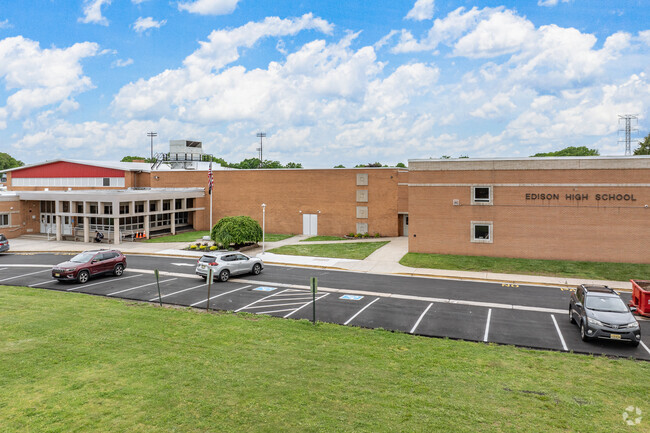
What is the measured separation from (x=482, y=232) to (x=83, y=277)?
2604 cm

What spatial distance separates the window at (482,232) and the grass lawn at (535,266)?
1453 mm

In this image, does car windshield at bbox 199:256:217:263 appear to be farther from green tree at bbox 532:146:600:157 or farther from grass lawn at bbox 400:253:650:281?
green tree at bbox 532:146:600:157

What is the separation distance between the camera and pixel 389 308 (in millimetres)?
18484

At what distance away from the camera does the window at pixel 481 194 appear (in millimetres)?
31031

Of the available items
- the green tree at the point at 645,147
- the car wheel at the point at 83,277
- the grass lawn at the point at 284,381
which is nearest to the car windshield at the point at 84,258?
the car wheel at the point at 83,277

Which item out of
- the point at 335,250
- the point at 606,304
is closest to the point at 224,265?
the point at 335,250

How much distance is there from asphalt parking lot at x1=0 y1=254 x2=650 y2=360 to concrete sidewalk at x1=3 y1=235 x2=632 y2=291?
134 cm

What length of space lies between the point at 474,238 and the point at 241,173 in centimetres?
2754

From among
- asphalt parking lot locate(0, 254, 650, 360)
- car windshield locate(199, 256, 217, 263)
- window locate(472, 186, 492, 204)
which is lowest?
asphalt parking lot locate(0, 254, 650, 360)

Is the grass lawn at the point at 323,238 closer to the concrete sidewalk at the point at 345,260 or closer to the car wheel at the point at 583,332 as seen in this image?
the concrete sidewalk at the point at 345,260

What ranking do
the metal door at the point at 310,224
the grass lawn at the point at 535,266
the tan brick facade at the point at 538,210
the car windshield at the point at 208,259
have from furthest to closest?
the metal door at the point at 310,224 → the tan brick facade at the point at 538,210 → the grass lawn at the point at 535,266 → the car windshield at the point at 208,259

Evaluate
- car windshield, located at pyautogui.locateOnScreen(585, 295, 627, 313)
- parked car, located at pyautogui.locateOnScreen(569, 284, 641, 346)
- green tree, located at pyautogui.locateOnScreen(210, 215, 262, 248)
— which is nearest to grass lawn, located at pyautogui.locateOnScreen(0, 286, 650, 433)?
parked car, located at pyautogui.locateOnScreen(569, 284, 641, 346)

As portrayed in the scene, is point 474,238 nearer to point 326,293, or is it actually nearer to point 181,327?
point 326,293

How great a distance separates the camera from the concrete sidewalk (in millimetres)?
25141
